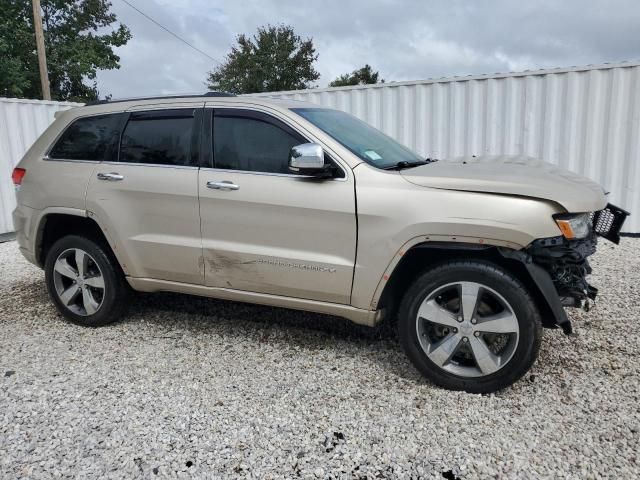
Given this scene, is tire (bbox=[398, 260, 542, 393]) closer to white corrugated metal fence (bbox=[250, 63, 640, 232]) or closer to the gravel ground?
the gravel ground

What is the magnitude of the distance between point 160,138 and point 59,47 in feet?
81.4

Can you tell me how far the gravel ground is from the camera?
2473 mm

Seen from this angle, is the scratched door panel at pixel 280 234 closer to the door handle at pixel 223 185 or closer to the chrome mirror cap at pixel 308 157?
the door handle at pixel 223 185

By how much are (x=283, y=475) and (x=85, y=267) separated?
266cm

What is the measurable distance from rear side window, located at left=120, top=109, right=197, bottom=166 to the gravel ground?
1.44 meters

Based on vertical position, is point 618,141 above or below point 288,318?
above

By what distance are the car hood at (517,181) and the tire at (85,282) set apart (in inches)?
99.7

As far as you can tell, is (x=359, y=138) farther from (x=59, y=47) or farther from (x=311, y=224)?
(x=59, y=47)

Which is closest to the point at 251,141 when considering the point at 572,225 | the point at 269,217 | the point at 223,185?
the point at 223,185

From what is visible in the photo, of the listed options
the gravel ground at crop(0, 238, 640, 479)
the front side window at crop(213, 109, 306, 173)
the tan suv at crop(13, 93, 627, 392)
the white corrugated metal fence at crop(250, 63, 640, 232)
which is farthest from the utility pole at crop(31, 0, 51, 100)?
the front side window at crop(213, 109, 306, 173)

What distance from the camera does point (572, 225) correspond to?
9.18 feet

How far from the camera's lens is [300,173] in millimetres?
3305

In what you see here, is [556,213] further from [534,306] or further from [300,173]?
[300,173]

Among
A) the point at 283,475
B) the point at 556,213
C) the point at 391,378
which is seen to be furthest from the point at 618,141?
the point at 283,475
